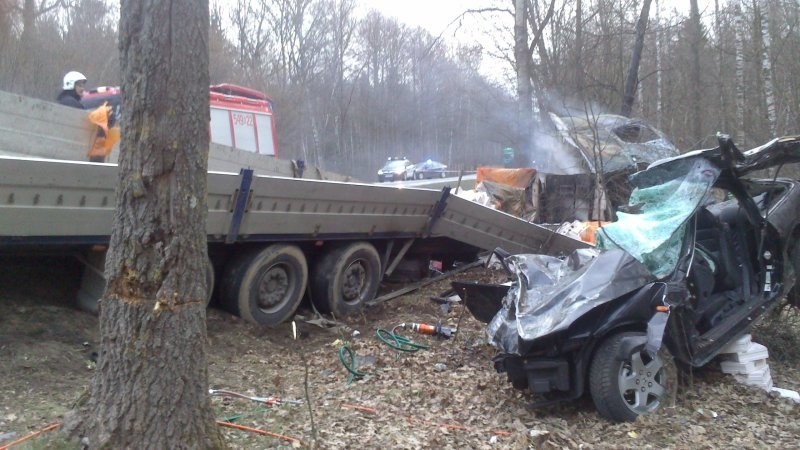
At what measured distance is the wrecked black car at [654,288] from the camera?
511cm

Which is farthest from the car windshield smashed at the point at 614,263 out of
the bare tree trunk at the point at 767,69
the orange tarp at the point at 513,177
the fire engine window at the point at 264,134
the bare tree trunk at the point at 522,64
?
the bare tree trunk at the point at 522,64

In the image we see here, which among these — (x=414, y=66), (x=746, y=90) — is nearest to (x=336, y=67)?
(x=414, y=66)

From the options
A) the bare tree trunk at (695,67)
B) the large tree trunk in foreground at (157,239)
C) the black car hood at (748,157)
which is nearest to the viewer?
the large tree trunk in foreground at (157,239)

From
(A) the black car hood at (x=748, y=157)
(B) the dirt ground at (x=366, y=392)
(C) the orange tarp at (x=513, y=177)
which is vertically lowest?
(B) the dirt ground at (x=366, y=392)

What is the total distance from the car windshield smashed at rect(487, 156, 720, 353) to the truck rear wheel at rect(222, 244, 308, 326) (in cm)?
254

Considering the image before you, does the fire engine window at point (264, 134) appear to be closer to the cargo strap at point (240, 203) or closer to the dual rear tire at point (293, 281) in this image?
the dual rear tire at point (293, 281)

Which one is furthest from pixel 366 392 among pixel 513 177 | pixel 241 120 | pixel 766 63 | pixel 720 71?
pixel 720 71

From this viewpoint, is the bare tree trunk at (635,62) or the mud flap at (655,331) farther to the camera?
the bare tree trunk at (635,62)

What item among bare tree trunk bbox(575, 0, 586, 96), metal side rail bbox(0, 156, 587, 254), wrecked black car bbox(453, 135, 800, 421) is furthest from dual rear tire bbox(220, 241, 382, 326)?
bare tree trunk bbox(575, 0, 586, 96)

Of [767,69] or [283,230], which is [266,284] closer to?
[283,230]

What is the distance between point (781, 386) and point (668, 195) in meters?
1.80

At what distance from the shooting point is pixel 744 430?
17.0ft

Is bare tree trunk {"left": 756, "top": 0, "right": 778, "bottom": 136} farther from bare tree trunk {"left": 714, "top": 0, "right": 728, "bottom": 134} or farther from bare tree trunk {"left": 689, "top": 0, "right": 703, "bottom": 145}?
bare tree trunk {"left": 689, "top": 0, "right": 703, "bottom": 145}

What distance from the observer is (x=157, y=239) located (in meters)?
3.47
